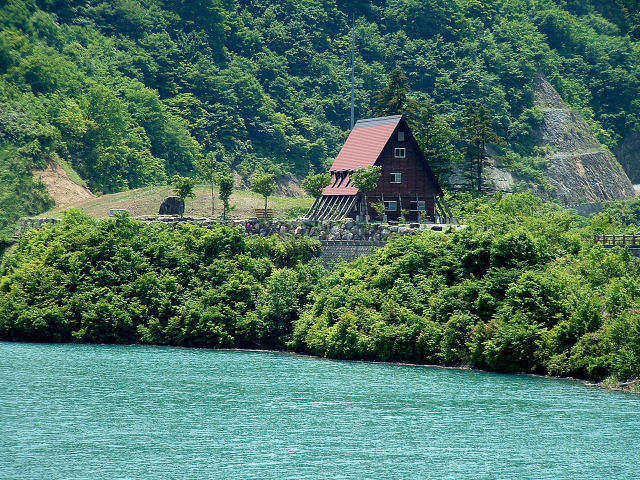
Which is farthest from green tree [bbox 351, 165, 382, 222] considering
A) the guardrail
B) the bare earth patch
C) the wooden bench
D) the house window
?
the bare earth patch

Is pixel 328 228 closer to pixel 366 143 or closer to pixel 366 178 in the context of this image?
pixel 366 178

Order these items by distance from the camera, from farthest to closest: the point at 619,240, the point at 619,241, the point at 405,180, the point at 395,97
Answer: the point at 395,97, the point at 405,180, the point at 619,240, the point at 619,241

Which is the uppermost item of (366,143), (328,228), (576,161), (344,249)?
(576,161)

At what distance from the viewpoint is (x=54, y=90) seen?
111 m

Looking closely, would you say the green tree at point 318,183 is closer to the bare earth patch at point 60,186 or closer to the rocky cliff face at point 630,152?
the bare earth patch at point 60,186

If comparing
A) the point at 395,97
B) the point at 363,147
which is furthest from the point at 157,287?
the point at 395,97

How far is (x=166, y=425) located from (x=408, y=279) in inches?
854

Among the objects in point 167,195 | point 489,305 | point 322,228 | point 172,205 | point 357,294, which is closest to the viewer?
point 489,305

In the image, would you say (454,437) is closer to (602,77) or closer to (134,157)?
(134,157)

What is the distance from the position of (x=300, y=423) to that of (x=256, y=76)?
276 ft

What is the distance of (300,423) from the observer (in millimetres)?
45250

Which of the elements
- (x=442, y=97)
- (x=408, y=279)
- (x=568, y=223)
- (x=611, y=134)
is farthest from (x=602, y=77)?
(x=408, y=279)

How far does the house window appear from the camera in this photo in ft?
262

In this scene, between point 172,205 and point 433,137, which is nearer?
point 172,205
